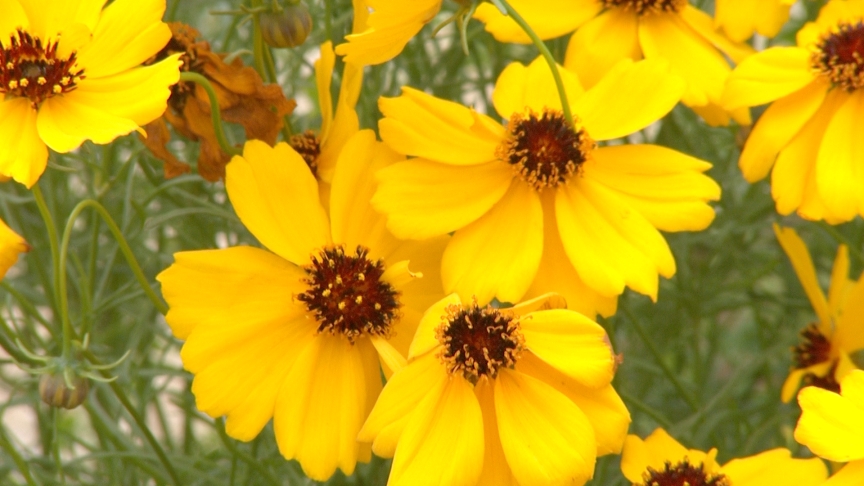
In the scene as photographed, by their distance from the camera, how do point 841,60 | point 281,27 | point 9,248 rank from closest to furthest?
1. point 9,248
2. point 281,27
3. point 841,60

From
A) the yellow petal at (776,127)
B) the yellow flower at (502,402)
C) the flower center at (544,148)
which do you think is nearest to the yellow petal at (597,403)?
the yellow flower at (502,402)

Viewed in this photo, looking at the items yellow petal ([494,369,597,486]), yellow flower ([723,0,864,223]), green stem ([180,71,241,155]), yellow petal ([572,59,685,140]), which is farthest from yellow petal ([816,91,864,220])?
green stem ([180,71,241,155])

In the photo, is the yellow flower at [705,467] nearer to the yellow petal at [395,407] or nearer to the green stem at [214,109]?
the yellow petal at [395,407]

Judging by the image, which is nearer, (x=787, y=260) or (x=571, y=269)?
(x=571, y=269)

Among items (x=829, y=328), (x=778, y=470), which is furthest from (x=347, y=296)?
(x=829, y=328)

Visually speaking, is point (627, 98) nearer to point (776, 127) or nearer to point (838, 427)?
point (776, 127)

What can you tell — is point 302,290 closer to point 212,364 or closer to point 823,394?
point 212,364

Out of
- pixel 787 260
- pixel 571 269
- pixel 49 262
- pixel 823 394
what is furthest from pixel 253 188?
pixel 787 260
